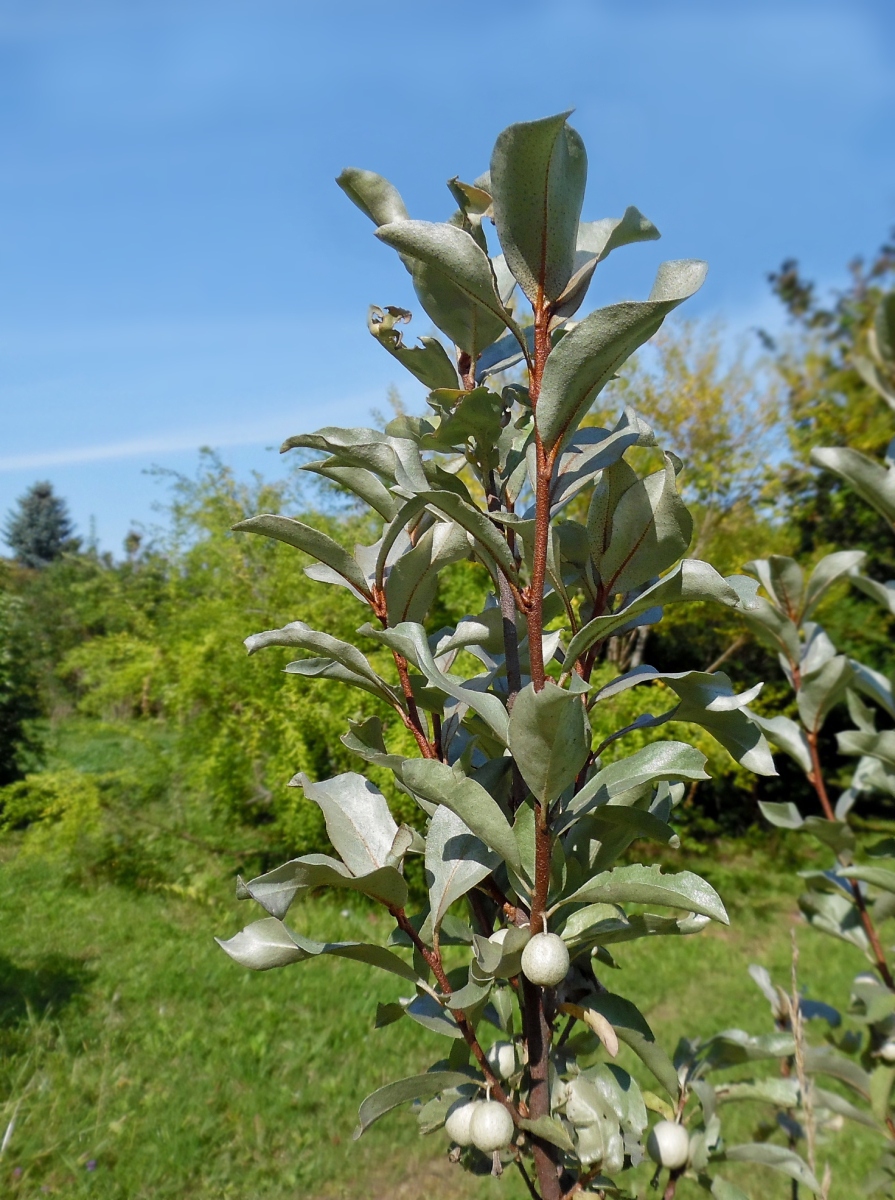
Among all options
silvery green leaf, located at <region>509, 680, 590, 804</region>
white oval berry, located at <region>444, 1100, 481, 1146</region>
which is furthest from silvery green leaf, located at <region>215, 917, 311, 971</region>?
silvery green leaf, located at <region>509, 680, 590, 804</region>

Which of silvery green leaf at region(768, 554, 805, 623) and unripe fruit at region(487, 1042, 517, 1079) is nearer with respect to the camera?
unripe fruit at region(487, 1042, 517, 1079)

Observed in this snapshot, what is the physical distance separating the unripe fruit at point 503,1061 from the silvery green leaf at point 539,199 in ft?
2.68

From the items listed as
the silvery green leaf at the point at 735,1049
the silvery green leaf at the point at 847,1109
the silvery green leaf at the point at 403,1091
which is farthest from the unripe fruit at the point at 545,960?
the silvery green leaf at the point at 847,1109

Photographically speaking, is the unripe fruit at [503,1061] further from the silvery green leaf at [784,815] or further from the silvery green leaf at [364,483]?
the silvery green leaf at [784,815]

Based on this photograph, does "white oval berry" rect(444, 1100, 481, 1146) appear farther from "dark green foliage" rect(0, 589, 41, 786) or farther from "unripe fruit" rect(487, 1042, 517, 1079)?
"dark green foliage" rect(0, 589, 41, 786)

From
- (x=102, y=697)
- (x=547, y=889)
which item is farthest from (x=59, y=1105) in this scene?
(x=102, y=697)

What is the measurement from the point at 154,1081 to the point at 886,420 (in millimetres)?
6625

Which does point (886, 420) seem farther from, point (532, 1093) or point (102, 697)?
point (532, 1093)

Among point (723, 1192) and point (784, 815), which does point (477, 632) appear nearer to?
point (723, 1192)

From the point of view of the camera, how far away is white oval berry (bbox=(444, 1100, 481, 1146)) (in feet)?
2.70

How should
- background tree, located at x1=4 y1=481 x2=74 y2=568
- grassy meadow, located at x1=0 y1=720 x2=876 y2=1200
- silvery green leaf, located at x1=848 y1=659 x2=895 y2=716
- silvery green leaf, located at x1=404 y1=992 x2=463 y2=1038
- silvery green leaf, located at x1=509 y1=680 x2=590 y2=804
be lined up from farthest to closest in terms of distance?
background tree, located at x1=4 y1=481 x2=74 y2=568, grassy meadow, located at x1=0 y1=720 x2=876 y2=1200, silvery green leaf, located at x1=848 y1=659 x2=895 y2=716, silvery green leaf, located at x1=404 y1=992 x2=463 y2=1038, silvery green leaf, located at x1=509 y1=680 x2=590 y2=804

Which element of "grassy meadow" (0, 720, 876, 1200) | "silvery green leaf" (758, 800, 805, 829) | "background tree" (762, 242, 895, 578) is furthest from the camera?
"background tree" (762, 242, 895, 578)

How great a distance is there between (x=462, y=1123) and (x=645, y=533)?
61cm

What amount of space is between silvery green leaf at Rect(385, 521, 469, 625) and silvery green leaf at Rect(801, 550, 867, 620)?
92 cm
